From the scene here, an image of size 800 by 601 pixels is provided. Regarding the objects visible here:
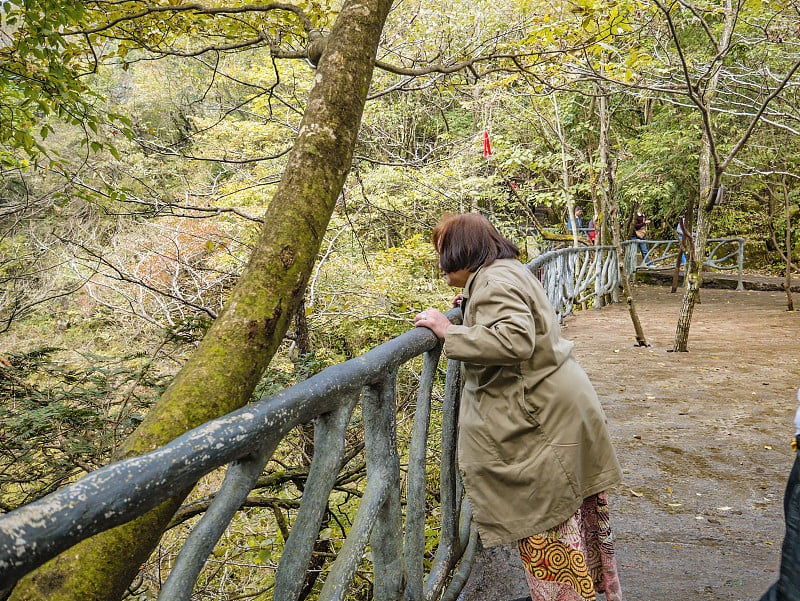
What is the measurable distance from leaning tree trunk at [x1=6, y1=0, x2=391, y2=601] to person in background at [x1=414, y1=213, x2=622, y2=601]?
0.51 metres

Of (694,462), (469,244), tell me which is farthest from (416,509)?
(694,462)

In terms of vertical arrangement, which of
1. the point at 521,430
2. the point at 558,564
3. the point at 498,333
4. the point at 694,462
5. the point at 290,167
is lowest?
the point at 694,462

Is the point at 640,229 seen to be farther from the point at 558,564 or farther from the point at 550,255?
the point at 558,564

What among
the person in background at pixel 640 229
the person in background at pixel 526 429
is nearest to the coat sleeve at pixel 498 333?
the person in background at pixel 526 429

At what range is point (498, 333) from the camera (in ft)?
5.63

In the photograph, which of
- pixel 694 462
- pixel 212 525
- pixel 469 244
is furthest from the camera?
pixel 694 462

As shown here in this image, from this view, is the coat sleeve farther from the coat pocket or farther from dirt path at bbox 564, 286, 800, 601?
dirt path at bbox 564, 286, 800, 601

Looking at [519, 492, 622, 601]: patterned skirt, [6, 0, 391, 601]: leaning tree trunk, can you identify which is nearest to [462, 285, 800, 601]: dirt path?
[519, 492, 622, 601]: patterned skirt

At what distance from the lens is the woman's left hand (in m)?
1.87

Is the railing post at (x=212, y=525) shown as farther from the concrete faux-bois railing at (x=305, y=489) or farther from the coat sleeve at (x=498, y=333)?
the coat sleeve at (x=498, y=333)

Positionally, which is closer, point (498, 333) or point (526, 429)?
point (498, 333)

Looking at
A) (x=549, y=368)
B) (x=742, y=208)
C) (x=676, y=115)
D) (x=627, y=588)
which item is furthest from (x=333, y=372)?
(x=742, y=208)

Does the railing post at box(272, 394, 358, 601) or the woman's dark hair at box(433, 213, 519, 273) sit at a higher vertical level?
the woman's dark hair at box(433, 213, 519, 273)

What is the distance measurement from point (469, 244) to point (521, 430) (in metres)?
0.63
